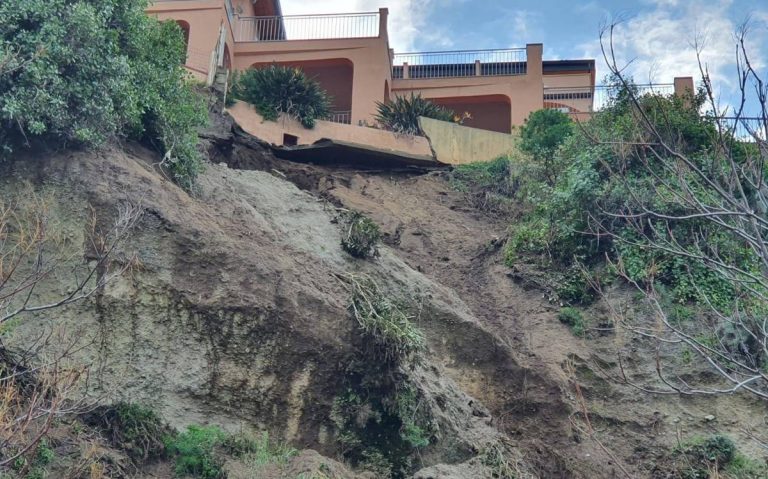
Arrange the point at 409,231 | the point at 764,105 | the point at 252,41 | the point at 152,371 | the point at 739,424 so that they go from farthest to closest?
the point at 252,41 < the point at 409,231 < the point at 739,424 < the point at 152,371 < the point at 764,105

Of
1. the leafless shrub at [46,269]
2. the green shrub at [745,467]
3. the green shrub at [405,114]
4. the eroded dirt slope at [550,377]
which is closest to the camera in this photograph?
the leafless shrub at [46,269]

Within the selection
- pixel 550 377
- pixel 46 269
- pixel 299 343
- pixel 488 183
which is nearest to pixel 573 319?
pixel 550 377

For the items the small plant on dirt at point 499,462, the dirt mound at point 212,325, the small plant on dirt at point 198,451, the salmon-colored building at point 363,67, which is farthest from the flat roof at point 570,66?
the small plant on dirt at point 198,451

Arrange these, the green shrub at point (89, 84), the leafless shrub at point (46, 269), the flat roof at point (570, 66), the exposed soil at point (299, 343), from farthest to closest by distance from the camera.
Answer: the flat roof at point (570, 66) < the green shrub at point (89, 84) < the exposed soil at point (299, 343) < the leafless shrub at point (46, 269)

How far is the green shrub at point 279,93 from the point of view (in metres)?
20.5

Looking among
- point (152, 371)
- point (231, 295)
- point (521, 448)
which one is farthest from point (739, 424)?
point (152, 371)

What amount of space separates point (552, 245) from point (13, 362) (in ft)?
32.8

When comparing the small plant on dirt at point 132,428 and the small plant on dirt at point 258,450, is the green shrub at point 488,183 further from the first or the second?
the small plant on dirt at point 132,428

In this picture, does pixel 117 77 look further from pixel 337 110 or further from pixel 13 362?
pixel 337 110

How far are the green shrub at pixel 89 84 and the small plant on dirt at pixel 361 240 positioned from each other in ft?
8.75

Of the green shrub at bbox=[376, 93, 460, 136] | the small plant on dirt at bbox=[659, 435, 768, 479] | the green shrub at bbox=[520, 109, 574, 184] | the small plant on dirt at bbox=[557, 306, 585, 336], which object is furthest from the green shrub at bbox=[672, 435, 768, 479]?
the green shrub at bbox=[376, 93, 460, 136]

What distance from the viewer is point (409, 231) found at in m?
17.4

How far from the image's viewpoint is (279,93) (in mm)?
20641

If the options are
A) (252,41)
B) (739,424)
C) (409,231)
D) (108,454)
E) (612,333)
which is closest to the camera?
(108,454)
